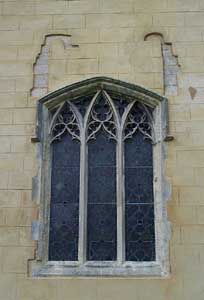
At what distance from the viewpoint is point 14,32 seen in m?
7.41

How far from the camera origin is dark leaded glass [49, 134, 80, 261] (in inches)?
255

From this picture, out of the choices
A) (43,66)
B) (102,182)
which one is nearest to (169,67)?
(43,66)

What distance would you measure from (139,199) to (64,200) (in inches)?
41.6

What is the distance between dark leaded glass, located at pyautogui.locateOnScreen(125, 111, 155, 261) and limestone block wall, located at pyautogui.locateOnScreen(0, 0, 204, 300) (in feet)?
1.11

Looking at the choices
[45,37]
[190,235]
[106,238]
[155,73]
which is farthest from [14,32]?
[190,235]

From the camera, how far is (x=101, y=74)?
7059 millimetres

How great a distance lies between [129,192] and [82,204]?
26.9 inches

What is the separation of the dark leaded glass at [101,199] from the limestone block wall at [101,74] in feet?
1.63

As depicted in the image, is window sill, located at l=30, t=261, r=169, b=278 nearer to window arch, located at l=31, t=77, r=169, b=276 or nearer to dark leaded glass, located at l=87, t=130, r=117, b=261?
window arch, located at l=31, t=77, r=169, b=276

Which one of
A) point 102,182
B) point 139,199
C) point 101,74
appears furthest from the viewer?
point 101,74

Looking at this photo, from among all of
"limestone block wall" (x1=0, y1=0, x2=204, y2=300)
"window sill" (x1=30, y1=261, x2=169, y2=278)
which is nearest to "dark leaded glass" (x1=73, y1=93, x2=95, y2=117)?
→ "limestone block wall" (x1=0, y1=0, x2=204, y2=300)

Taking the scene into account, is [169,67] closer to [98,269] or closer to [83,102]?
[83,102]

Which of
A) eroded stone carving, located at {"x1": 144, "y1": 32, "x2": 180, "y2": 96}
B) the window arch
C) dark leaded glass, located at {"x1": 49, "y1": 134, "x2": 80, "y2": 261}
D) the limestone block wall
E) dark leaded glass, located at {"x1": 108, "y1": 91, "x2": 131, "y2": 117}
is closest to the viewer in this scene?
the limestone block wall

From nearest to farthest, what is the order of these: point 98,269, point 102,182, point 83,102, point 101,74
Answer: point 98,269
point 102,182
point 101,74
point 83,102
